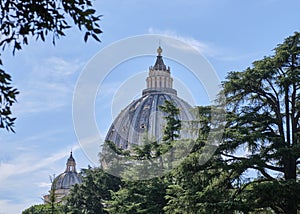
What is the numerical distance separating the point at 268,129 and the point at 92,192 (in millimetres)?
15582

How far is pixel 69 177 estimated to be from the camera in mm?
70500

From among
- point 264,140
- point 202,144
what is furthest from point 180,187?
point 264,140

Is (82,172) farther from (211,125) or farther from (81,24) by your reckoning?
(81,24)

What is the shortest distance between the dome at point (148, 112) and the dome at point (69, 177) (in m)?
10.2

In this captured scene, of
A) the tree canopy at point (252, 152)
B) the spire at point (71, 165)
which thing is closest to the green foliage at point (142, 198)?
the tree canopy at point (252, 152)

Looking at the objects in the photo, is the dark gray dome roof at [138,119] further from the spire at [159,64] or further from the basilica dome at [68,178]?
the basilica dome at [68,178]

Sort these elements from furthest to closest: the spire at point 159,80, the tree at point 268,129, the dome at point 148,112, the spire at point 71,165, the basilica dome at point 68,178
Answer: the spire at point 71,165
the spire at point 159,80
the basilica dome at point 68,178
the dome at point 148,112
the tree at point 268,129

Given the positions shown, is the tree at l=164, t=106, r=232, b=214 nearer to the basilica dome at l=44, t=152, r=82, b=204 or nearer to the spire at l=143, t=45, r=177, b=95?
the basilica dome at l=44, t=152, r=82, b=204

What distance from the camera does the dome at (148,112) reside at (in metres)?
61.8

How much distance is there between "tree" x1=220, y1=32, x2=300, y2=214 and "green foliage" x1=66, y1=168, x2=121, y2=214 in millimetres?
13138

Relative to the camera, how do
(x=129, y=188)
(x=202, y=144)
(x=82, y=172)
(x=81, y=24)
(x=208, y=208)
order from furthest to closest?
(x=82, y=172)
(x=129, y=188)
(x=202, y=144)
(x=208, y=208)
(x=81, y=24)

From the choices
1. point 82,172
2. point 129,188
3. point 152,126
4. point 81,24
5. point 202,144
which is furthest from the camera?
point 152,126

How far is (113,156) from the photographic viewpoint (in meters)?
27.6

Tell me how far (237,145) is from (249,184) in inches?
49.8
